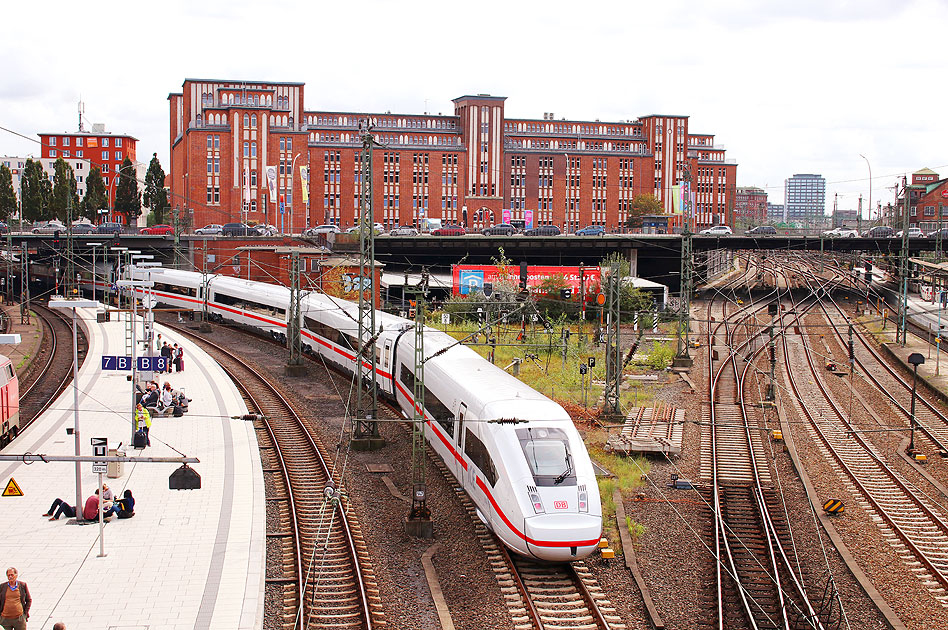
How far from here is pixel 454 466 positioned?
2045 centimetres

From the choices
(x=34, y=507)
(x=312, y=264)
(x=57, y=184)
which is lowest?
(x=34, y=507)

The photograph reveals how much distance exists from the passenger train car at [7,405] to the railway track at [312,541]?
21.8 ft

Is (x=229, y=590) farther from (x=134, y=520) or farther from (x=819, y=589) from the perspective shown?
(x=819, y=589)

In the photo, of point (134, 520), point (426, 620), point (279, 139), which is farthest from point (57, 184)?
point (426, 620)

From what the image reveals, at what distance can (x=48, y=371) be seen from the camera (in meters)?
39.1

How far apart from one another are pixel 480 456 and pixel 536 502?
251cm

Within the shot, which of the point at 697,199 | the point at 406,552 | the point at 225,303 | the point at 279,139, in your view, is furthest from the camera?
the point at 697,199

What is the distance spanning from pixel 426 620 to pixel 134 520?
7818 millimetres

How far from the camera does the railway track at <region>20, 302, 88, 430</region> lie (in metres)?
31.5

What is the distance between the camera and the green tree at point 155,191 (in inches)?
3789

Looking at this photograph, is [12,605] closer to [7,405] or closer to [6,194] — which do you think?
[7,405]

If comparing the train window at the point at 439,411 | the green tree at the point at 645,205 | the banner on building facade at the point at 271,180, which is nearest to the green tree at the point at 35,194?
the banner on building facade at the point at 271,180

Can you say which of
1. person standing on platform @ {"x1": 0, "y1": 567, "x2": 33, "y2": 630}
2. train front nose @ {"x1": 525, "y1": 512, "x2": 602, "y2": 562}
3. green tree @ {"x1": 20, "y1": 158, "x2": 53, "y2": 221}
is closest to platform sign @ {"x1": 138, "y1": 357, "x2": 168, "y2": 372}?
person standing on platform @ {"x1": 0, "y1": 567, "x2": 33, "y2": 630}

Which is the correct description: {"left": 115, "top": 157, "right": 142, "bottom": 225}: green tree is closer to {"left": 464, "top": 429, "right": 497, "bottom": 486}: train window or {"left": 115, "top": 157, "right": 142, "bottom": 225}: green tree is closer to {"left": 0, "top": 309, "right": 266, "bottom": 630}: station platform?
{"left": 0, "top": 309, "right": 266, "bottom": 630}: station platform
